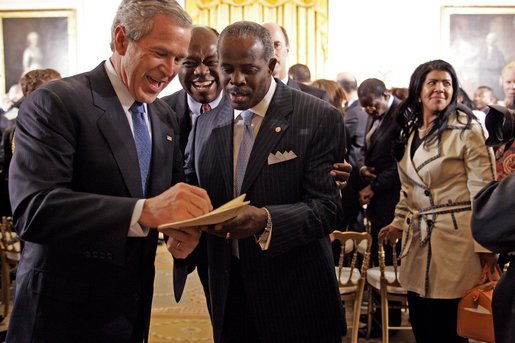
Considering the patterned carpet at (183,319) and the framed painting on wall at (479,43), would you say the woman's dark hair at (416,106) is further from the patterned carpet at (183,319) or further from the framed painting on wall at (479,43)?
the framed painting on wall at (479,43)

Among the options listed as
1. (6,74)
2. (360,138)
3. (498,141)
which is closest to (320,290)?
(498,141)

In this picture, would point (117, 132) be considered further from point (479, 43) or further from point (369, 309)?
point (479, 43)

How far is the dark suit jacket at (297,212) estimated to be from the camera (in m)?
2.42

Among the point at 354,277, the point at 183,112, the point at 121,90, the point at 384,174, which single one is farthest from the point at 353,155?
the point at 121,90

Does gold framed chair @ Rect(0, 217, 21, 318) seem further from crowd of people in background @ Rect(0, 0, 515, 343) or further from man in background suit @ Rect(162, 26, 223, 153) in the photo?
man in background suit @ Rect(162, 26, 223, 153)

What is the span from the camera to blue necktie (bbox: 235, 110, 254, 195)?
249 centimetres

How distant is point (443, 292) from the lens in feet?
11.9

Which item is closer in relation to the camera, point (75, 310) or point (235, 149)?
point (75, 310)

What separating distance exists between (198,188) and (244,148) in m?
0.59

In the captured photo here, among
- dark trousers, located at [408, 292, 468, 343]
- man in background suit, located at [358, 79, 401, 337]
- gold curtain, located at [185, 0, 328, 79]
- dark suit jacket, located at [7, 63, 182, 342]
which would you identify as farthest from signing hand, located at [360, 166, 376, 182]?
gold curtain, located at [185, 0, 328, 79]

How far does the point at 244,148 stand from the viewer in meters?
2.52

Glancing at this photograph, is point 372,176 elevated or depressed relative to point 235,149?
depressed

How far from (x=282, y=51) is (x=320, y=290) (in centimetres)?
256

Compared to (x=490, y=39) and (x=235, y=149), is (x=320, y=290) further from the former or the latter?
(x=490, y=39)
